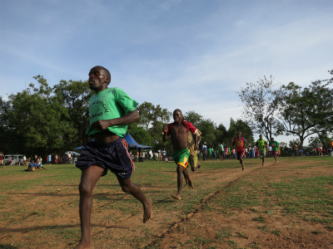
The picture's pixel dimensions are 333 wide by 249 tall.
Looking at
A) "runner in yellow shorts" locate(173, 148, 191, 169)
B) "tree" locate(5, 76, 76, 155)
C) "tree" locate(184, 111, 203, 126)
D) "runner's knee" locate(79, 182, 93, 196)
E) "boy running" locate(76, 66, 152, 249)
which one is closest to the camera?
"runner's knee" locate(79, 182, 93, 196)

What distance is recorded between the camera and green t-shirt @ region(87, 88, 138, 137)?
125 inches

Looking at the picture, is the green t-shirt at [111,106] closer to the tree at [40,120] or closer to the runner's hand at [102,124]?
the runner's hand at [102,124]

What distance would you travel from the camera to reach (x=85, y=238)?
2.71 metres

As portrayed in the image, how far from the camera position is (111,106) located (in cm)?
321

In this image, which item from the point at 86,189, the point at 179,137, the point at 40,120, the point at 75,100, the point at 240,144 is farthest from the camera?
the point at 75,100

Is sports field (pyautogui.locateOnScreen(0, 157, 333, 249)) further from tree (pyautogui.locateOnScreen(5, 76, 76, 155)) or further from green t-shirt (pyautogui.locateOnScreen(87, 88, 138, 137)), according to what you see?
tree (pyautogui.locateOnScreen(5, 76, 76, 155))

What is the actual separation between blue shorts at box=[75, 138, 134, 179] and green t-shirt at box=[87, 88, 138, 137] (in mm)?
145

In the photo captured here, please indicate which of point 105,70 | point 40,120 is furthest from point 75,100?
point 105,70

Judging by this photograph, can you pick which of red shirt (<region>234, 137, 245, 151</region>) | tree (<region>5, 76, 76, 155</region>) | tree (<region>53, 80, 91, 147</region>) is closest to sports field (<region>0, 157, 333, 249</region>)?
red shirt (<region>234, 137, 245, 151</region>)

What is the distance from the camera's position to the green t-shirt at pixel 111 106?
317 centimetres

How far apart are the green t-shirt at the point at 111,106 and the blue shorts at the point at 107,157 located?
145 millimetres

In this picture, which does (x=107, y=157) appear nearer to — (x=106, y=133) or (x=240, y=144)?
(x=106, y=133)

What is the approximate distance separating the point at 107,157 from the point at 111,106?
58 cm

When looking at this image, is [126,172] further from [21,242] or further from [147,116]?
[147,116]
